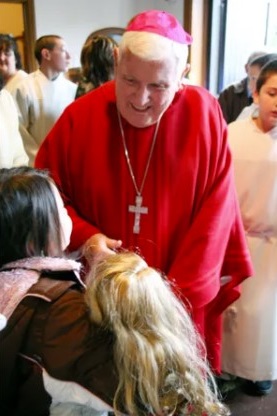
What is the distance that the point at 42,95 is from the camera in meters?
2.64

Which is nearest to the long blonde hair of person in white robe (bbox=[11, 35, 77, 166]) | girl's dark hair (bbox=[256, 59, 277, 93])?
girl's dark hair (bbox=[256, 59, 277, 93])

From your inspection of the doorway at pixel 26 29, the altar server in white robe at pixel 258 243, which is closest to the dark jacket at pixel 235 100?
the altar server in white robe at pixel 258 243

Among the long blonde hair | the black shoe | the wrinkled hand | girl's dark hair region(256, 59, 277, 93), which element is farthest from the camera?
the black shoe

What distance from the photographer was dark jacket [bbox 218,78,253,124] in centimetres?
280

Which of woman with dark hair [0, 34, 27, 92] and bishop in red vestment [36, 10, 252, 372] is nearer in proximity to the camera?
bishop in red vestment [36, 10, 252, 372]

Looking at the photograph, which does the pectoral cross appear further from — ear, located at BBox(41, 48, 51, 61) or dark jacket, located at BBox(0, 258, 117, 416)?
ear, located at BBox(41, 48, 51, 61)

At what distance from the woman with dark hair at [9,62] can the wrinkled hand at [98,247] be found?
172cm

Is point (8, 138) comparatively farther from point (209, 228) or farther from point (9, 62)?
point (9, 62)

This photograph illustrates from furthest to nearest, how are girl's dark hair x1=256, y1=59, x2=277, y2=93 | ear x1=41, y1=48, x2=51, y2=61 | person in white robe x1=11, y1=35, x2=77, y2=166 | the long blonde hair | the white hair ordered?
ear x1=41, y1=48, x2=51, y2=61
person in white robe x1=11, y1=35, x2=77, y2=166
girl's dark hair x1=256, y1=59, x2=277, y2=93
the white hair
the long blonde hair

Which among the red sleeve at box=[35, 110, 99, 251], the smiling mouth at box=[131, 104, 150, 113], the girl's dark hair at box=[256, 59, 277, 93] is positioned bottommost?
the red sleeve at box=[35, 110, 99, 251]

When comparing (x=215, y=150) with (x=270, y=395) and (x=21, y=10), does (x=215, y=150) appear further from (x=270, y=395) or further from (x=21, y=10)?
(x=21, y=10)

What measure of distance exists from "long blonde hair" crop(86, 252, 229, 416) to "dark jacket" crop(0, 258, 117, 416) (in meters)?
0.02

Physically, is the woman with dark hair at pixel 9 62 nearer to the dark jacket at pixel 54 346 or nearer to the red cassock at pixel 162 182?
the red cassock at pixel 162 182

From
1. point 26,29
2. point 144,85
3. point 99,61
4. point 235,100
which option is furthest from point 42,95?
point 26,29
